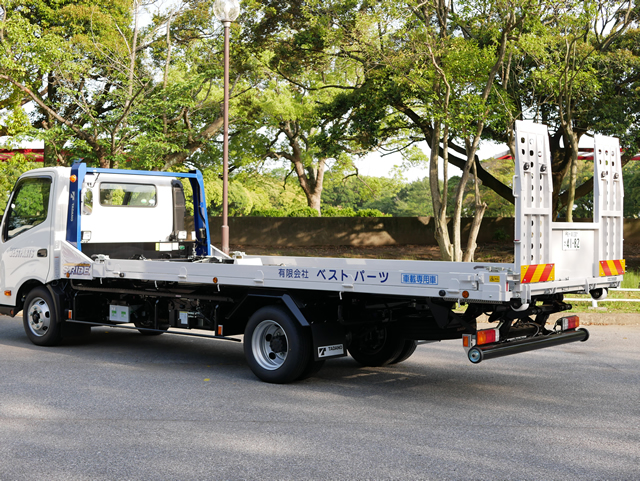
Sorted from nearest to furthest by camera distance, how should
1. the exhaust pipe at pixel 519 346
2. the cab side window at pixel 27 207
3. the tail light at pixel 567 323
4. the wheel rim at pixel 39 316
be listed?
the exhaust pipe at pixel 519 346, the tail light at pixel 567 323, the wheel rim at pixel 39 316, the cab side window at pixel 27 207

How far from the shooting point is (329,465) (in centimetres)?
485

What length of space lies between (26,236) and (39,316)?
1179 millimetres

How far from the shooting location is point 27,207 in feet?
33.9

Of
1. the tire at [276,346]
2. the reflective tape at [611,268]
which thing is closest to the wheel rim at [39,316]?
the tire at [276,346]

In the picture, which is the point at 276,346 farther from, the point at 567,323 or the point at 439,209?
the point at 439,209

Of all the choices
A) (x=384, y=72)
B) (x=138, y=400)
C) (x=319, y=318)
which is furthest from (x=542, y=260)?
(x=384, y=72)

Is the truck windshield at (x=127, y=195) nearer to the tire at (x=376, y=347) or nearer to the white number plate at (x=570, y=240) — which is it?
the tire at (x=376, y=347)

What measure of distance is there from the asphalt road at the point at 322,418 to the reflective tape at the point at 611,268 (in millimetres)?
1205

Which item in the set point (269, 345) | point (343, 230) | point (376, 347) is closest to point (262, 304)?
point (269, 345)

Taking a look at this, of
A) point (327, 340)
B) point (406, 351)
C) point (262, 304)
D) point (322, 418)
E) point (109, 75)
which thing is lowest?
point (322, 418)

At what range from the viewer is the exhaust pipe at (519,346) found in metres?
6.32

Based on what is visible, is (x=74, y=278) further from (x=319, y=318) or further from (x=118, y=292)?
(x=319, y=318)

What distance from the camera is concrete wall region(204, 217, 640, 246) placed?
96.5 ft

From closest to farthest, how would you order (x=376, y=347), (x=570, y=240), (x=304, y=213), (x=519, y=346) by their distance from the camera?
(x=519, y=346) → (x=570, y=240) → (x=376, y=347) → (x=304, y=213)
